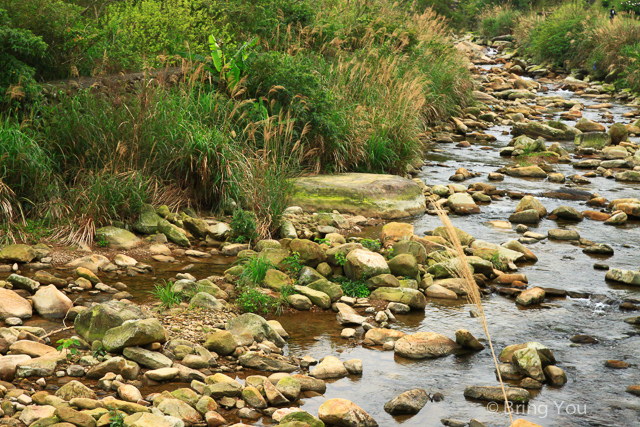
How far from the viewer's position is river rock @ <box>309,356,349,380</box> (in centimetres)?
403

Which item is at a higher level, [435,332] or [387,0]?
[387,0]

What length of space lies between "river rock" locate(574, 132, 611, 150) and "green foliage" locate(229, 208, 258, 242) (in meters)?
8.43

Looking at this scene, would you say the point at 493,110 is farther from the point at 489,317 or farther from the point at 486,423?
the point at 486,423

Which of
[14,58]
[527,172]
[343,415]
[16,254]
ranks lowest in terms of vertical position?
[527,172]

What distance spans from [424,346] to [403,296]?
0.93m

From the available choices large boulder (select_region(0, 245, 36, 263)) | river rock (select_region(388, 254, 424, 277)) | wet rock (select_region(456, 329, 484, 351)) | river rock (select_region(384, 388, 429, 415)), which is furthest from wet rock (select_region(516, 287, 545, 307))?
large boulder (select_region(0, 245, 36, 263))

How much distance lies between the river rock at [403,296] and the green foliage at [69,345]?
249 cm

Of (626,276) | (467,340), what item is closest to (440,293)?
(467,340)

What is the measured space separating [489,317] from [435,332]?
62 cm

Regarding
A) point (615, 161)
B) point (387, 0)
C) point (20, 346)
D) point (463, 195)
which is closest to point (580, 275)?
point (463, 195)

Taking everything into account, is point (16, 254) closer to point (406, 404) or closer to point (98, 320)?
point (98, 320)

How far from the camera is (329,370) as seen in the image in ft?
13.3

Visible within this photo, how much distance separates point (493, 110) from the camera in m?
16.2

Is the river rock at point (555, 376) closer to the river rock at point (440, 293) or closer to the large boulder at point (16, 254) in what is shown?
the river rock at point (440, 293)
